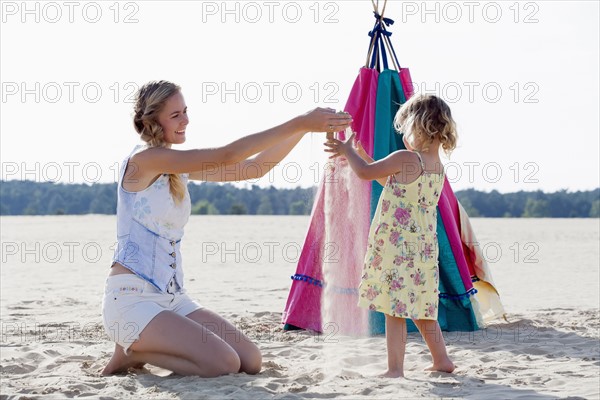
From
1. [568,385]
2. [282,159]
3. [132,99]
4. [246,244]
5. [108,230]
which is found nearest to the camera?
[568,385]

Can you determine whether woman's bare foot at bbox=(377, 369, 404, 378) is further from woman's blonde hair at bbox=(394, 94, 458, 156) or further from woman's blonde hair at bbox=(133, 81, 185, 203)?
woman's blonde hair at bbox=(133, 81, 185, 203)

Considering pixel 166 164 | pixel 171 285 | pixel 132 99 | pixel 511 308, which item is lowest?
pixel 511 308

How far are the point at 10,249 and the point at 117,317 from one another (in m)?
10.6

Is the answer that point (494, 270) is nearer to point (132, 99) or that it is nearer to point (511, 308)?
point (511, 308)

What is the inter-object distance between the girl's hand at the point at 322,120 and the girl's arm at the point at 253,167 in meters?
→ 0.39

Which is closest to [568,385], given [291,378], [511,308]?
[291,378]

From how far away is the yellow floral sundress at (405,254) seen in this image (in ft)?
12.5

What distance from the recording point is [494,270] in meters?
10.5

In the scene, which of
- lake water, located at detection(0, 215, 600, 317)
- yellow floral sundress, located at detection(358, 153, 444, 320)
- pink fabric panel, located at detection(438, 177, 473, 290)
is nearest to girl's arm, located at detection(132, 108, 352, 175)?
yellow floral sundress, located at detection(358, 153, 444, 320)

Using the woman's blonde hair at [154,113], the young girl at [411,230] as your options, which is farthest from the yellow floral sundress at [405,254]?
the woman's blonde hair at [154,113]

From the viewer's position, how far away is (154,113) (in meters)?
3.84

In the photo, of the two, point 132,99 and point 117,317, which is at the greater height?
point 132,99

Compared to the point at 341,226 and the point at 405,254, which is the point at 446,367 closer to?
the point at 405,254

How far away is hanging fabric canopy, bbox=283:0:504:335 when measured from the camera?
16.5 ft
